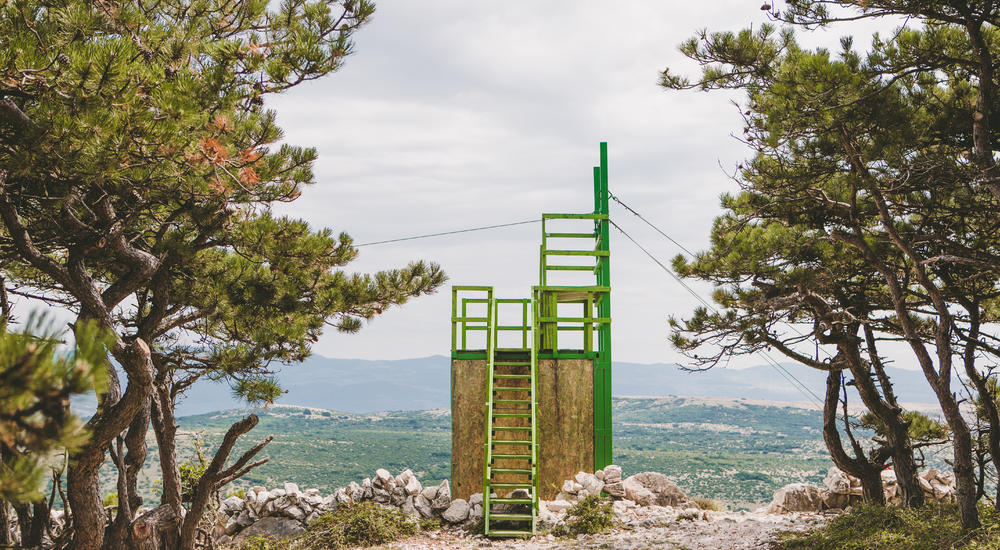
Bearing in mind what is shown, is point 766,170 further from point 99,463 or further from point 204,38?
point 99,463

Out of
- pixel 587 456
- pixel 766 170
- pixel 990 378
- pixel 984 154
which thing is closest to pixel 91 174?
pixel 766 170

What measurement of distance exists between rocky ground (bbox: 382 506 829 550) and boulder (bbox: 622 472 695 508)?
462 millimetres

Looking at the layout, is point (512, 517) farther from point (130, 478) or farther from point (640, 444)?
point (640, 444)

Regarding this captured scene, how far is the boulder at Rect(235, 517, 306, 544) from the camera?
394 inches

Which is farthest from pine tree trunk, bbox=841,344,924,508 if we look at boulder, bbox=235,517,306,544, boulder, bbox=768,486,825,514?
boulder, bbox=235,517,306,544

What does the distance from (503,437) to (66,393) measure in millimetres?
9092

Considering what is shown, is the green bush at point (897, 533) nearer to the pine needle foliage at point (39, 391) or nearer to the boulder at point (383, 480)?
the boulder at point (383, 480)

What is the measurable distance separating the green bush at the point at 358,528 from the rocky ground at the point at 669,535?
0.24 meters

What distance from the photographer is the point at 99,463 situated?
6.35 metres

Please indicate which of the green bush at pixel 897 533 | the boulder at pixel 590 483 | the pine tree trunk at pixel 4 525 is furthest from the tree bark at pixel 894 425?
the pine tree trunk at pixel 4 525

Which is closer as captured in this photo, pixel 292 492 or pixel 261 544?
pixel 261 544

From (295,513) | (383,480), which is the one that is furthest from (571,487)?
(295,513)

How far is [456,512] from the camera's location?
1005cm

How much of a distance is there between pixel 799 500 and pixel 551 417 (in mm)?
4063
